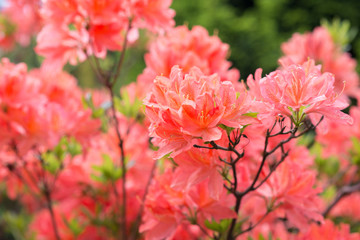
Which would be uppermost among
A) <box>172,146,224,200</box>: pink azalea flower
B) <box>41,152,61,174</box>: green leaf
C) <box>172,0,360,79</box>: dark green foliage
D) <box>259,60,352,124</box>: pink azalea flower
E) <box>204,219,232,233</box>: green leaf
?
<box>172,0,360,79</box>: dark green foliage

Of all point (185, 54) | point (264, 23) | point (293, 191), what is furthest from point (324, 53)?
point (264, 23)

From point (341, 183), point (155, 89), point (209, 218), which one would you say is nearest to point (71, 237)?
point (209, 218)

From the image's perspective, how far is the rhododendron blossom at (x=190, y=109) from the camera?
0.55m

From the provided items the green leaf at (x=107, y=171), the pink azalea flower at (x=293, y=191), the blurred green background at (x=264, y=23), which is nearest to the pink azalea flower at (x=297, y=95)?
the pink azalea flower at (x=293, y=191)

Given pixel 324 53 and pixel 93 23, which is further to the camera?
pixel 324 53

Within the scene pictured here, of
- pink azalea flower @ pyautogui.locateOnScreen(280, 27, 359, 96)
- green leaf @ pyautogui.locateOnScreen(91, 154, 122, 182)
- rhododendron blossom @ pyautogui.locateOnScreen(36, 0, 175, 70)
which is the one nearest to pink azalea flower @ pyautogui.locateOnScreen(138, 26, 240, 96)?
rhododendron blossom @ pyautogui.locateOnScreen(36, 0, 175, 70)

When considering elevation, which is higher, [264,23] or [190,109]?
[264,23]

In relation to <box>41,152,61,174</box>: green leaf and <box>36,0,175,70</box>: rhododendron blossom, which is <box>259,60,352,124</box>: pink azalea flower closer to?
<box>36,0,175,70</box>: rhododendron blossom

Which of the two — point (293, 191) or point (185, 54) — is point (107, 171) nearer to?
point (185, 54)

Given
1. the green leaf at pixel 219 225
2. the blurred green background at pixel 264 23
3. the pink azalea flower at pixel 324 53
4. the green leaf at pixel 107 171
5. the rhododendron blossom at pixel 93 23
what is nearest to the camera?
the green leaf at pixel 219 225

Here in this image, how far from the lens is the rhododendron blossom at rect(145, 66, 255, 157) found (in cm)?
55

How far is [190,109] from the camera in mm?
Result: 548

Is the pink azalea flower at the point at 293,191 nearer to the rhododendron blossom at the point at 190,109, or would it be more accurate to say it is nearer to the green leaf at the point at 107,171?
the rhododendron blossom at the point at 190,109

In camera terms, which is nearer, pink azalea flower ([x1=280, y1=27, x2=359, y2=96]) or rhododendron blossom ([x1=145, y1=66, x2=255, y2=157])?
rhododendron blossom ([x1=145, y1=66, x2=255, y2=157])
